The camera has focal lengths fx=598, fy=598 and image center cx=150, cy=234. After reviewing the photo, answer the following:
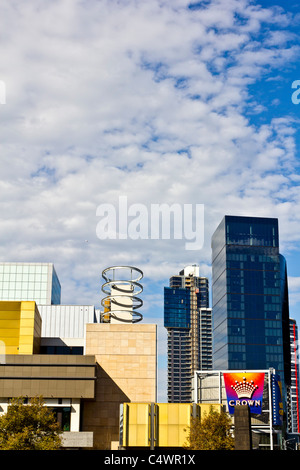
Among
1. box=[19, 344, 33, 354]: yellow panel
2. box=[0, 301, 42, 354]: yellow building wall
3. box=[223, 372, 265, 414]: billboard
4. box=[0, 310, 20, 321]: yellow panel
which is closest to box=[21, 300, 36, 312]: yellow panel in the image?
box=[0, 301, 42, 354]: yellow building wall

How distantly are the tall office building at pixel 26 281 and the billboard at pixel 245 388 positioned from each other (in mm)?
76196

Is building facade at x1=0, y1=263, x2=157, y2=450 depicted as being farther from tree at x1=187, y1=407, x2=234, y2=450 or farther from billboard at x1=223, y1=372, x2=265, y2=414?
billboard at x1=223, y1=372, x2=265, y2=414

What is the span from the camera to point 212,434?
59.9 metres

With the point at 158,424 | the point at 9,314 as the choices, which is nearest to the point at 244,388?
the point at 158,424

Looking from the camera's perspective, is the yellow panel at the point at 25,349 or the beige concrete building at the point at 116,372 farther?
the yellow panel at the point at 25,349

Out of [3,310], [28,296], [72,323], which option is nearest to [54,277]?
[28,296]

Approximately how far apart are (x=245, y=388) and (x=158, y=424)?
15.7 m

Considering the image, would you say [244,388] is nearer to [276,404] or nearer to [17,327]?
[276,404]

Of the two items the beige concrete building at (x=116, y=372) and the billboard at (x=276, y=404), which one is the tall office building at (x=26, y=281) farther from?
the billboard at (x=276, y=404)

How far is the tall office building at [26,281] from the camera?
14562cm

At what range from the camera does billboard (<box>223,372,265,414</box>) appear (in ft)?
250

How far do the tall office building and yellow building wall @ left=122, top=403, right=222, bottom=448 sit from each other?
82742mm

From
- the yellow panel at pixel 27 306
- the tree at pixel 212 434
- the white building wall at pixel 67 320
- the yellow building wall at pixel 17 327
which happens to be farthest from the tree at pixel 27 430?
the white building wall at pixel 67 320
